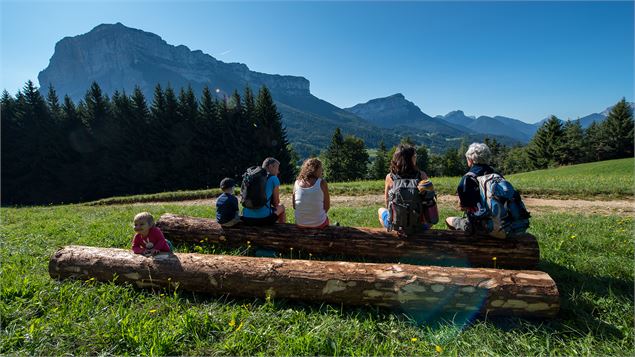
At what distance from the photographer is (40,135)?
3728 cm

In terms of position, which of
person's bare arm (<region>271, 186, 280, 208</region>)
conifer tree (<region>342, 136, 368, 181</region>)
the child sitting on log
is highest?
conifer tree (<region>342, 136, 368, 181</region>)

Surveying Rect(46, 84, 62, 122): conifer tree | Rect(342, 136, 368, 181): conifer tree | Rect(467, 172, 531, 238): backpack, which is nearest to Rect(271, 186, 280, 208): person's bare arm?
Rect(467, 172, 531, 238): backpack

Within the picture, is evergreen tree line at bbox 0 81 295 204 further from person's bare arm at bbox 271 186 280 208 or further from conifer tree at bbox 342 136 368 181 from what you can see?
person's bare arm at bbox 271 186 280 208

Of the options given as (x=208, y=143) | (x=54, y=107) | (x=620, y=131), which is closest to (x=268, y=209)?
(x=208, y=143)

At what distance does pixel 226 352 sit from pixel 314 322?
41.6 inches

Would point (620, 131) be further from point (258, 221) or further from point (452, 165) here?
point (258, 221)

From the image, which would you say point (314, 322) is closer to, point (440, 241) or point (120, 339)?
point (120, 339)

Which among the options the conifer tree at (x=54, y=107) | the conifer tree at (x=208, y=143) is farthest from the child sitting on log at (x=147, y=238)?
the conifer tree at (x=54, y=107)

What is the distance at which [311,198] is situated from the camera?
559cm

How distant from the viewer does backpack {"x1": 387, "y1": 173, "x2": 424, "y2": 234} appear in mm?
4605

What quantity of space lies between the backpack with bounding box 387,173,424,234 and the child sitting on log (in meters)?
3.80

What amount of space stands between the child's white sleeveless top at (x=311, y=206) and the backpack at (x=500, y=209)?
272 centimetres

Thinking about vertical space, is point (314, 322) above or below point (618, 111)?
below

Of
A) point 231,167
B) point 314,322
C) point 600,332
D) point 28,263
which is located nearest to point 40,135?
point 231,167
